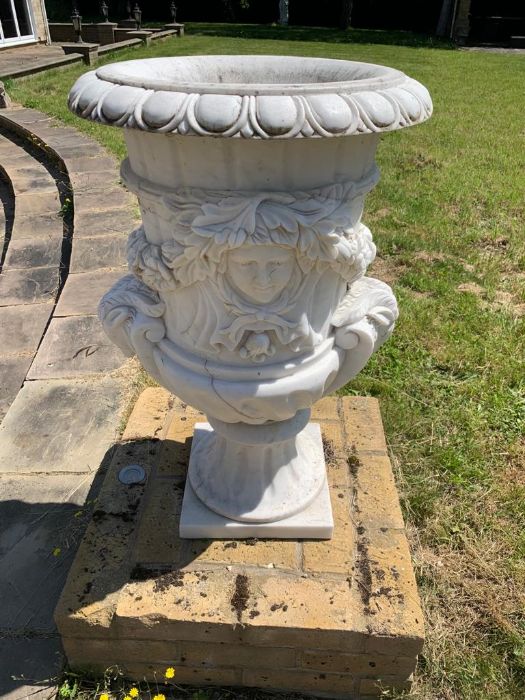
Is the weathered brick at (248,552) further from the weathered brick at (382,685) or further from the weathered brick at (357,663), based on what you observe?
the weathered brick at (382,685)

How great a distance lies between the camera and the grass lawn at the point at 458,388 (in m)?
1.84

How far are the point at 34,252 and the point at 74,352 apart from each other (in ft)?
5.13

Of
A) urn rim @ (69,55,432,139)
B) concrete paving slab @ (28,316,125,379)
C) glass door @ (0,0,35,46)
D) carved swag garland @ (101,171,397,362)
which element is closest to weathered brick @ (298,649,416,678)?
carved swag garland @ (101,171,397,362)

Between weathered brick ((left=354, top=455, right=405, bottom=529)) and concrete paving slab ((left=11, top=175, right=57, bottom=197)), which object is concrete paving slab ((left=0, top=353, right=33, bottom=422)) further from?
concrete paving slab ((left=11, top=175, right=57, bottom=197))

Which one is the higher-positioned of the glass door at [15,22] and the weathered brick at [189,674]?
the glass door at [15,22]

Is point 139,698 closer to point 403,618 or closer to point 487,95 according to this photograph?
point 403,618

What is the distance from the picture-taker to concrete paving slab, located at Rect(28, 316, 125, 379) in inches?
113

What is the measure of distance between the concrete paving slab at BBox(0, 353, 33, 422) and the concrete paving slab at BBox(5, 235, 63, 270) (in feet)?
3.64

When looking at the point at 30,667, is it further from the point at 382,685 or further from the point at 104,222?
the point at 104,222

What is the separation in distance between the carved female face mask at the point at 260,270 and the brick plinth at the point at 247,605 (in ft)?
2.92

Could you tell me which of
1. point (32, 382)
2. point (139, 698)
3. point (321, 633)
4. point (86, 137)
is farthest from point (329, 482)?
point (86, 137)

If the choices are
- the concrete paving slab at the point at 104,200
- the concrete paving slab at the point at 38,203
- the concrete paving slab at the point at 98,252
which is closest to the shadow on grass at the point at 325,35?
the concrete paving slab at the point at 38,203

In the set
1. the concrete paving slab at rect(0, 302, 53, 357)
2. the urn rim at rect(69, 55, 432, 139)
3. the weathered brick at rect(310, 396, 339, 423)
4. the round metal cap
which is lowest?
the concrete paving slab at rect(0, 302, 53, 357)

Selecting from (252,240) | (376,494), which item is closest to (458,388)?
(376,494)
